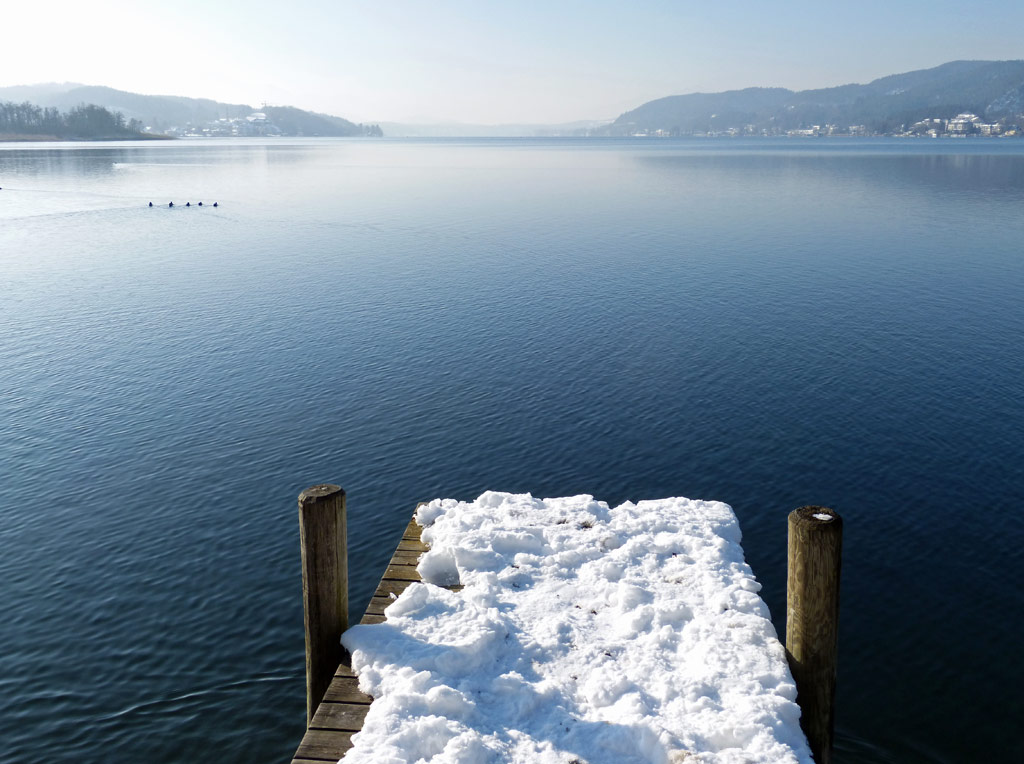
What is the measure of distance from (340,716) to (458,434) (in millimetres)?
20864

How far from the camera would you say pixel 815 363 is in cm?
4097

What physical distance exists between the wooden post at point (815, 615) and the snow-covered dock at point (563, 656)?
0.46m

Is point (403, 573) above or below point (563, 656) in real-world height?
above

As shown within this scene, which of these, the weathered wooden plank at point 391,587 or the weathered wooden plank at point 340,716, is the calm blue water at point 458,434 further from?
the weathered wooden plank at point 340,716

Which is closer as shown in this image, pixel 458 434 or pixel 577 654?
pixel 577 654

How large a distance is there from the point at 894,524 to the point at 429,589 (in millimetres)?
17554

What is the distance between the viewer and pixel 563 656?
13.2 m

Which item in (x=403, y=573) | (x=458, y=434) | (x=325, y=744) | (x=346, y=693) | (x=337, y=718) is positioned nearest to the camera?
(x=325, y=744)

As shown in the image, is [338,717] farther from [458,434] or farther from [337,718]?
[458,434]

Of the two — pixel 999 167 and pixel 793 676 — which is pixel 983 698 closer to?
pixel 793 676

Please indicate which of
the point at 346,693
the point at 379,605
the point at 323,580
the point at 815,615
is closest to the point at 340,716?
the point at 346,693

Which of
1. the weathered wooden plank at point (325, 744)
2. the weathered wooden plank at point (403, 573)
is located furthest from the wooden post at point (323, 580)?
the weathered wooden plank at point (325, 744)

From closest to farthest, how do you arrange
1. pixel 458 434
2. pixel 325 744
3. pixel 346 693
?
pixel 325 744
pixel 346 693
pixel 458 434

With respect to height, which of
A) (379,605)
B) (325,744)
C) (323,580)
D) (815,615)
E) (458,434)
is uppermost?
(323,580)
